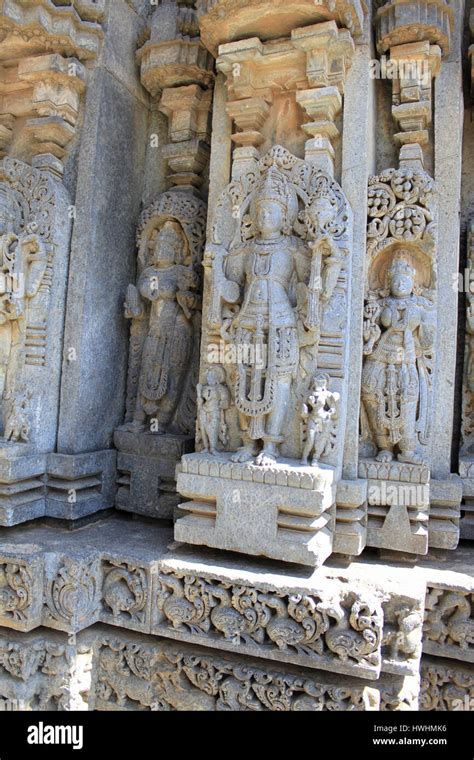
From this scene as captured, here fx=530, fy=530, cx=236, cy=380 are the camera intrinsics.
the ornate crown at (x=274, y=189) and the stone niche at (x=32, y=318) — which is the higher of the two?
the ornate crown at (x=274, y=189)

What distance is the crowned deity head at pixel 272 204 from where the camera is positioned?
4016 mm

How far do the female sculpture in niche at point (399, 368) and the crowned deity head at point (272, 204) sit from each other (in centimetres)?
96

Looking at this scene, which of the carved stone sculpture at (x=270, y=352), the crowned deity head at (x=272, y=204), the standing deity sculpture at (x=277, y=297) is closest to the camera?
the carved stone sculpture at (x=270, y=352)

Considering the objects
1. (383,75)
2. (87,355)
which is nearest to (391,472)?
(87,355)

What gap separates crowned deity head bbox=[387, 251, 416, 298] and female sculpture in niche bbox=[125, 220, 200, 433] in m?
1.75

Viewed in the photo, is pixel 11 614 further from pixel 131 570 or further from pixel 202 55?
pixel 202 55

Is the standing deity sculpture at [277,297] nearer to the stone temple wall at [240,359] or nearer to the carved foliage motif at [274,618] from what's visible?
the stone temple wall at [240,359]

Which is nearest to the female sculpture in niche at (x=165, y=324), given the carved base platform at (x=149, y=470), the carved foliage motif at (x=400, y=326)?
the carved base platform at (x=149, y=470)

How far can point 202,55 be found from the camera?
4.95 m

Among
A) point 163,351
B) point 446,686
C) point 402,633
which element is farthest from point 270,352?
point 446,686

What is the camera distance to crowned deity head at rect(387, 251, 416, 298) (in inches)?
163

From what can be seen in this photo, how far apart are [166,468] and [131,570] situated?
43.0 inches

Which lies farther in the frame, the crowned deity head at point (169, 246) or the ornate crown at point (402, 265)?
the crowned deity head at point (169, 246)

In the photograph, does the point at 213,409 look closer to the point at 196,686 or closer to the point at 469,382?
the point at 196,686
